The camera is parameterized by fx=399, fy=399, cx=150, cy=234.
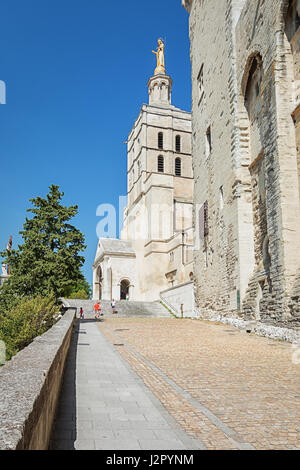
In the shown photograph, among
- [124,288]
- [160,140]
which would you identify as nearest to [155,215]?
[124,288]

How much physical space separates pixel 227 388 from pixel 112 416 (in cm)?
222

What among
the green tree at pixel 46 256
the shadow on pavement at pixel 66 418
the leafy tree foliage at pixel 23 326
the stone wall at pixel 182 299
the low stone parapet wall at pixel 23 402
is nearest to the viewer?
the low stone parapet wall at pixel 23 402

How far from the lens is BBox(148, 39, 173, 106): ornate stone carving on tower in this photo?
188ft

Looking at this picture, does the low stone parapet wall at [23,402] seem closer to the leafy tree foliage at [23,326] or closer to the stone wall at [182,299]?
the leafy tree foliage at [23,326]

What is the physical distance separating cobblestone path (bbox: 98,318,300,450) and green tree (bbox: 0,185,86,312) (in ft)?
31.1

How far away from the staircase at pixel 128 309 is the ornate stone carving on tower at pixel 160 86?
33.0 meters

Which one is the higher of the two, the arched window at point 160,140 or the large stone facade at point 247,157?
the arched window at point 160,140

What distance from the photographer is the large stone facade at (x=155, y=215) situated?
44.3 m

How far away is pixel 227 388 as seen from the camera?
6352 mm

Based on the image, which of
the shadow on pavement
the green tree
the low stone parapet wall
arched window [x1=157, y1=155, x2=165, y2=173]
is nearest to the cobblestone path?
the shadow on pavement

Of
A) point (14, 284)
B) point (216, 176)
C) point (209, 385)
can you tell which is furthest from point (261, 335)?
point (14, 284)

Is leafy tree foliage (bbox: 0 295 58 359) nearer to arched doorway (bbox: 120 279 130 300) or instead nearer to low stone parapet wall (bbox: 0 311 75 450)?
low stone parapet wall (bbox: 0 311 75 450)

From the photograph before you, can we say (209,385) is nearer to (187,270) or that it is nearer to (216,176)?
(216,176)

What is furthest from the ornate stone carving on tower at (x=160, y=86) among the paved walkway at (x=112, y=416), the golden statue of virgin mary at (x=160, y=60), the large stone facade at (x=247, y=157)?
the paved walkway at (x=112, y=416)
